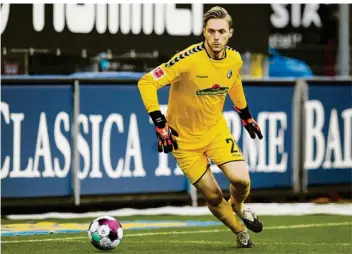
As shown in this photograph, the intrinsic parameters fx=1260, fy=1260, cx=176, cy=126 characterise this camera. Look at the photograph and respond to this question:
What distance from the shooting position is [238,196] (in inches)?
463

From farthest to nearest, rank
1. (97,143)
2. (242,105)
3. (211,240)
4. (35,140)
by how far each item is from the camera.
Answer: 1. (97,143)
2. (35,140)
3. (211,240)
4. (242,105)

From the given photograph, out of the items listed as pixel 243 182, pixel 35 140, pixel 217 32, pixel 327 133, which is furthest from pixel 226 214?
pixel 327 133

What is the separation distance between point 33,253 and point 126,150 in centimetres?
473

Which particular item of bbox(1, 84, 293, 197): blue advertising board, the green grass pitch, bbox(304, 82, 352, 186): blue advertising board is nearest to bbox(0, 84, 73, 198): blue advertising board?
bbox(1, 84, 293, 197): blue advertising board

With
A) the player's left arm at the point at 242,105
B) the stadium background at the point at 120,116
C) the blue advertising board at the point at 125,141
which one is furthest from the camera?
the stadium background at the point at 120,116

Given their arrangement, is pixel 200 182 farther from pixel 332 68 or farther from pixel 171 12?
pixel 332 68

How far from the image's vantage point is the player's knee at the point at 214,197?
11586 millimetres

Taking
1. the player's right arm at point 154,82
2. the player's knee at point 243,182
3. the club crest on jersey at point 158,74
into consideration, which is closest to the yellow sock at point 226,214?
the player's knee at point 243,182

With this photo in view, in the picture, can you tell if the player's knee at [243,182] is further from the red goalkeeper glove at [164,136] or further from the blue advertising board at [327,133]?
the blue advertising board at [327,133]

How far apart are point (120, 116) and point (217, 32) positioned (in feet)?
16.1

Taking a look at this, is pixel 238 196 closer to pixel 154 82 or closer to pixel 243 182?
pixel 243 182

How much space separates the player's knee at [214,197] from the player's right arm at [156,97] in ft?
2.14

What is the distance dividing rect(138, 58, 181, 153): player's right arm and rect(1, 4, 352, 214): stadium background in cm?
404

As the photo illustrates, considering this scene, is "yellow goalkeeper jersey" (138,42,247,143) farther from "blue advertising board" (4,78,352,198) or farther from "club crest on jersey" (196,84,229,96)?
"blue advertising board" (4,78,352,198)
